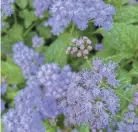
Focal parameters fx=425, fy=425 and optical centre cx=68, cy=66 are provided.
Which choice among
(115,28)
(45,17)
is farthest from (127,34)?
(45,17)

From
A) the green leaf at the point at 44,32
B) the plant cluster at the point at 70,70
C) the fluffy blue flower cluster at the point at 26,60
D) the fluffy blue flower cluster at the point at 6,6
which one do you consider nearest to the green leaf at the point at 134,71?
the plant cluster at the point at 70,70

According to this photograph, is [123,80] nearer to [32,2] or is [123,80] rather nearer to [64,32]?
[64,32]

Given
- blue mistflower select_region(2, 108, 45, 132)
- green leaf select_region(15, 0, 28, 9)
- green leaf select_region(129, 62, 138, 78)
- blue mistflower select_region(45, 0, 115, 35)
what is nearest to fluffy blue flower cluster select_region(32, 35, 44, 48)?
green leaf select_region(15, 0, 28, 9)

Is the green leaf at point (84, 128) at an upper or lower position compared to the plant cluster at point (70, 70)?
lower

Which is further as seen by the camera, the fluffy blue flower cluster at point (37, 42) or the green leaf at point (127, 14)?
the fluffy blue flower cluster at point (37, 42)

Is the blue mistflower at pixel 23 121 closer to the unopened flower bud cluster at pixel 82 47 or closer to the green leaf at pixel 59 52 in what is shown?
the green leaf at pixel 59 52
